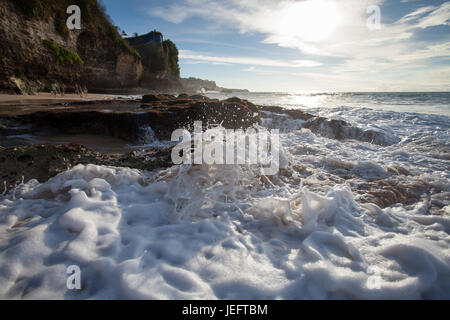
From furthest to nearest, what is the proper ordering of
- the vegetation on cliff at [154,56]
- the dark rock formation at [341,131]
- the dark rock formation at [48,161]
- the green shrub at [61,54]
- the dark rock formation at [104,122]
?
the vegetation on cliff at [154,56] → the green shrub at [61,54] → the dark rock formation at [341,131] → the dark rock formation at [104,122] → the dark rock formation at [48,161]

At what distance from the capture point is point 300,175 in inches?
137

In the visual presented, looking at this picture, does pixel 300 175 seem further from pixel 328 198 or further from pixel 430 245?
pixel 430 245

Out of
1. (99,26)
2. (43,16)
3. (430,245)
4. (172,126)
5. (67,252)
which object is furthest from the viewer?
(99,26)

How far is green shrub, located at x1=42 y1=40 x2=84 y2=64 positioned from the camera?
1461 cm

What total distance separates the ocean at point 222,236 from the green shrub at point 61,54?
59.0 ft

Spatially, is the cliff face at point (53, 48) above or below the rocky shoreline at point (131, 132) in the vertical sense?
above

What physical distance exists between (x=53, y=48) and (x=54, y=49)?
0.08m

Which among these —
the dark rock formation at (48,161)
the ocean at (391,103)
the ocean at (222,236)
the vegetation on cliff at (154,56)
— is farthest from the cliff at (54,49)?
the ocean at (391,103)

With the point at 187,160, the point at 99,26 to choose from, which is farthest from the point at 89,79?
the point at 187,160

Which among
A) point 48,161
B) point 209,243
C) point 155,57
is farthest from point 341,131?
point 155,57

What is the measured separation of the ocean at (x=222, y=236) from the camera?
1411 millimetres

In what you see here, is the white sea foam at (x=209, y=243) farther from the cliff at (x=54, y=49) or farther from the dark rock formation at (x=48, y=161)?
the cliff at (x=54, y=49)

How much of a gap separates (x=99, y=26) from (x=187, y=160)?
2646 centimetres

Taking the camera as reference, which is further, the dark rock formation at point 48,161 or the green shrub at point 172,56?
the green shrub at point 172,56
